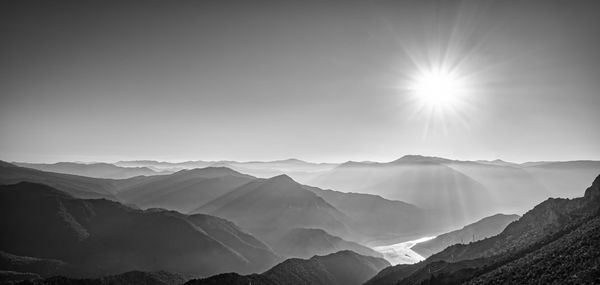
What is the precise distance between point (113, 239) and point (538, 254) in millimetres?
169881

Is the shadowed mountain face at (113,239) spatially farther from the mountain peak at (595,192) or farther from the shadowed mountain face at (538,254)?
the mountain peak at (595,192)

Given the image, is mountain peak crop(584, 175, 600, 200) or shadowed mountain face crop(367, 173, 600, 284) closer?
shadowed mountain face crop(367, 173, 600, 284)

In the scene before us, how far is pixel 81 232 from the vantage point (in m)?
168

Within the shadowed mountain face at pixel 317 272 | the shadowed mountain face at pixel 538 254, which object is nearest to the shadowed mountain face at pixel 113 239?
the shadowed mountain face at pixel 317 272

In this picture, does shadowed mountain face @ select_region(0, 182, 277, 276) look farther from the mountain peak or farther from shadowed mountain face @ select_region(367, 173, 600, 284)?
the mountain peak

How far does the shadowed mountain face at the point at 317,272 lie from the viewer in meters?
89.6

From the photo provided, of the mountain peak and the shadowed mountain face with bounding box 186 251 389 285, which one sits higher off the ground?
the mountain peak

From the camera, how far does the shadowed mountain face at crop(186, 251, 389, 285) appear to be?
294 ft

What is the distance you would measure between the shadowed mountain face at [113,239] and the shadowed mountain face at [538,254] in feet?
282

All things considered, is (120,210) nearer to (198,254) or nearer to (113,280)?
(198,254)

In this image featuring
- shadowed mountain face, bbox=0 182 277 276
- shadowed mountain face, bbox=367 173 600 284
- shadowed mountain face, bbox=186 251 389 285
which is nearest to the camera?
shadowed mountain face, bbox=367 173 600 284

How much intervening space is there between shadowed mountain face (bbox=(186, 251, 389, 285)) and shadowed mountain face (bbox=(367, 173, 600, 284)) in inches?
739

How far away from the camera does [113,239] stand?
16638 cm

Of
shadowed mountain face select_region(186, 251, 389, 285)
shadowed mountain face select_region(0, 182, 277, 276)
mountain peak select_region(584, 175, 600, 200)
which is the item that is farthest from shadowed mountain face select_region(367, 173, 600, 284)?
shadowed mountain face select_region(0, 182, 277, 276)
